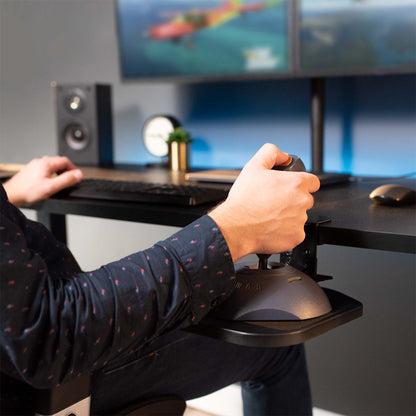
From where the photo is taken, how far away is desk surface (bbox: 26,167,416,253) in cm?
75

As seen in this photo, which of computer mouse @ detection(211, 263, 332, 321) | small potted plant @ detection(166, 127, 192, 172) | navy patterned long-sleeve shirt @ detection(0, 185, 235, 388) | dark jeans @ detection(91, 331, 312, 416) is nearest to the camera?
navy patterned long-sleeve shirt @ detection(0, 185, 235, 388)

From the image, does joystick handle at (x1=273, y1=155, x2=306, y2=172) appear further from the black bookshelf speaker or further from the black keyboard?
the black bookshelf speaker

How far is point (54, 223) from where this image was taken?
64.5 inches

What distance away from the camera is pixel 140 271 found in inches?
25.4

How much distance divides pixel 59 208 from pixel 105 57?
4.46 ft

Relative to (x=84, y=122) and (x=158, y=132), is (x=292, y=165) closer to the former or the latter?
(x=158, y=132)

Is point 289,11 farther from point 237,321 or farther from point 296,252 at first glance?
point 237,321

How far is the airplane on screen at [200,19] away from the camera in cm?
171

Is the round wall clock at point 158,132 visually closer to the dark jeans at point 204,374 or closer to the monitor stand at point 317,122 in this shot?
the monitor stand at point 317,122

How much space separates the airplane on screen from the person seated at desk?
3.55 ft

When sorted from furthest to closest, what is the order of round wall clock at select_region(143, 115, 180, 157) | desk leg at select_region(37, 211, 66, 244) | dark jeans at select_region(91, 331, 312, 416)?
round wall clock at select_region(143, 115, 180, 157), desk leg at select_region(37, 211, 66, 244), dark jeans at select_region(91, 331, 312, 416)

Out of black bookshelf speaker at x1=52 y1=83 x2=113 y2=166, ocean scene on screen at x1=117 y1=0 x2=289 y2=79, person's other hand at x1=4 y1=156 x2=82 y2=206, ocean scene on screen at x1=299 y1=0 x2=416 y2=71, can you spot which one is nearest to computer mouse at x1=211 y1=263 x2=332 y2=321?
person's other hand at x1=4 y1=156 x2=82 y2=206

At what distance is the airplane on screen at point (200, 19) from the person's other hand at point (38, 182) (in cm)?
78

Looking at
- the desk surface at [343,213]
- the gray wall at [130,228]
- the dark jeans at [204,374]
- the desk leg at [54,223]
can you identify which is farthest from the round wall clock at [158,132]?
the dark jeans at [204,374]
